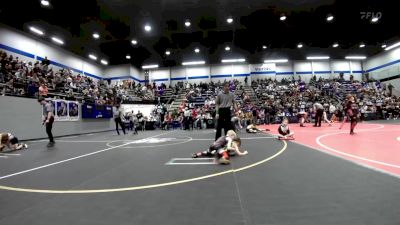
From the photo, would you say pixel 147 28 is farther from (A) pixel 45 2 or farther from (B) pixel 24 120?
(B) pixel 24 120

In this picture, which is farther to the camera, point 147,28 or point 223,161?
point 147,28

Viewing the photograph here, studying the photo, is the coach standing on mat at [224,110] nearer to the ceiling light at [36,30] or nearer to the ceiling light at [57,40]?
the ceiling light at [36,30]

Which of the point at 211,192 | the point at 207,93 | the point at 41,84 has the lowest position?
the point at 211,192

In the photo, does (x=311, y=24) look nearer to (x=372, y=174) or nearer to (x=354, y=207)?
(x=372, y=174)

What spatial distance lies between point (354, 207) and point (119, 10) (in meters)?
16.5

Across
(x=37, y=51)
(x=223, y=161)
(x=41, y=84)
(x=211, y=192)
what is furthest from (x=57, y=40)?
(x=211, y=192)

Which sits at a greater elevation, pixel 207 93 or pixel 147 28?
pixel 147 28

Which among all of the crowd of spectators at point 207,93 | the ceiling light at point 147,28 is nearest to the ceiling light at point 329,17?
the crowd of spectators at point 207,93

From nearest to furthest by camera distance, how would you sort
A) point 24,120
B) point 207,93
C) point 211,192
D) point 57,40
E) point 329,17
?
1. point 211,192
2. point 24,120
3. point 329,17
4. point 57,40
5. point 207,93

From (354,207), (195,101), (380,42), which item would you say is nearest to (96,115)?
(195,101)

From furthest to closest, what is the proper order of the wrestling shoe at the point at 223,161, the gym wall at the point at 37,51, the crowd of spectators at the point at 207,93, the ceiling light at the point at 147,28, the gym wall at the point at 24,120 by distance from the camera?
the ceiling light at the point at 147,28, the gym wall at the point at 37,51, the crowd of spectators at the point at 207,93, the gym wall at the point at 24,120, the wrestling shoe at the point at 223,161

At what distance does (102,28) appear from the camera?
1888 centimetres

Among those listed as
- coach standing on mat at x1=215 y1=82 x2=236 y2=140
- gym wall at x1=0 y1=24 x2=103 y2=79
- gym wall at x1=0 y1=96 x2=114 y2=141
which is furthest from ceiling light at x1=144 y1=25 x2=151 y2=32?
coach standing on mat at x1=215 y1=82 x2=236 y2=140

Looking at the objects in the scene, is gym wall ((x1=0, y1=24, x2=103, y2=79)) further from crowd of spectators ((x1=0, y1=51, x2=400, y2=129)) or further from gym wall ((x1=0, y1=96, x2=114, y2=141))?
gym wall ((x1=0, y1=96, x2=114, y2=141))
